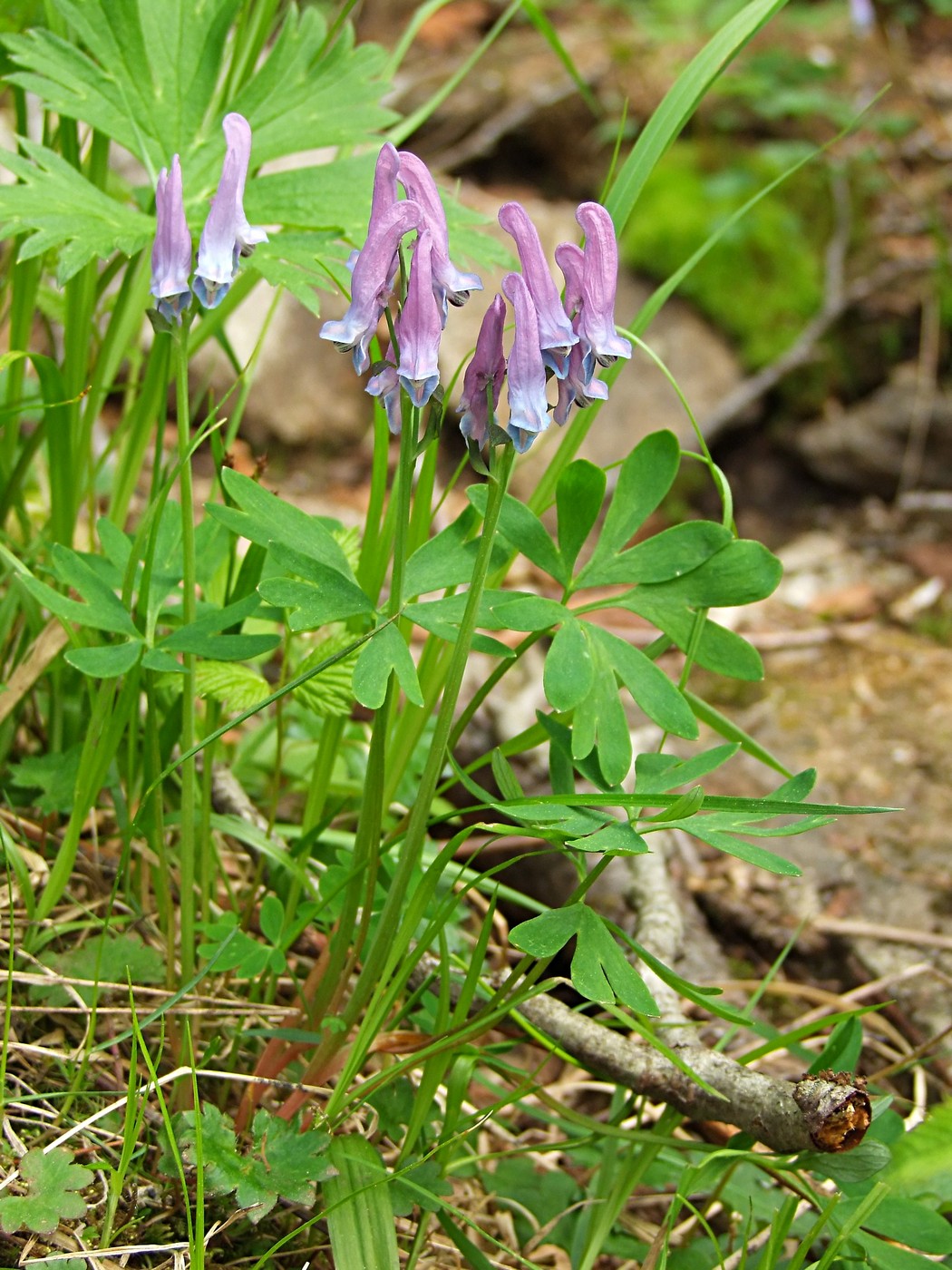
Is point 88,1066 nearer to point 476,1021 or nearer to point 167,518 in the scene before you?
point 476,1021

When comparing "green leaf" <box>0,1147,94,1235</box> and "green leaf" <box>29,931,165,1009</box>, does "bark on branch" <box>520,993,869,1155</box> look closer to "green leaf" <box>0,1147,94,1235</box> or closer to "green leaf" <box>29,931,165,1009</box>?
"green leaf" <box>29,931,165,1009</box>

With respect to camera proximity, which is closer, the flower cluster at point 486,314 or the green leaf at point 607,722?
the flower cluster at point 486,314

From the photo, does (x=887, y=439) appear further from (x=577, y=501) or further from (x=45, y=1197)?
Answer: (x=45, y=1197)

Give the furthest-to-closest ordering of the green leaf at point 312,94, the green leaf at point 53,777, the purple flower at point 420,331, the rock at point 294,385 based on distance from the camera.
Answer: the rock at point 294,385
the green leaf at point 312,94
the green leaf at point 53,777
the purple flower at point 420,331

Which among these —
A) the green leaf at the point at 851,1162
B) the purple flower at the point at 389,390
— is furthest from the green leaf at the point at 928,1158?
the purple flower at the point at 389,390

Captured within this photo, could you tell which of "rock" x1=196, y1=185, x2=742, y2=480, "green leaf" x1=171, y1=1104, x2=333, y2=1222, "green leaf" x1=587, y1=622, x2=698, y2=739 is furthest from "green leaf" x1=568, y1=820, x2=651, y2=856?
"rock" x1=196, y1=185, x2=742, y2=480

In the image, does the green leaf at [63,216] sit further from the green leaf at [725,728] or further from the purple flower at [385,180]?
the green leaf at [725,728]

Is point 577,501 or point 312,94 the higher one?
point 312,94

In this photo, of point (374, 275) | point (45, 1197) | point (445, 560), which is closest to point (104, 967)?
→ point (45, 1197)
